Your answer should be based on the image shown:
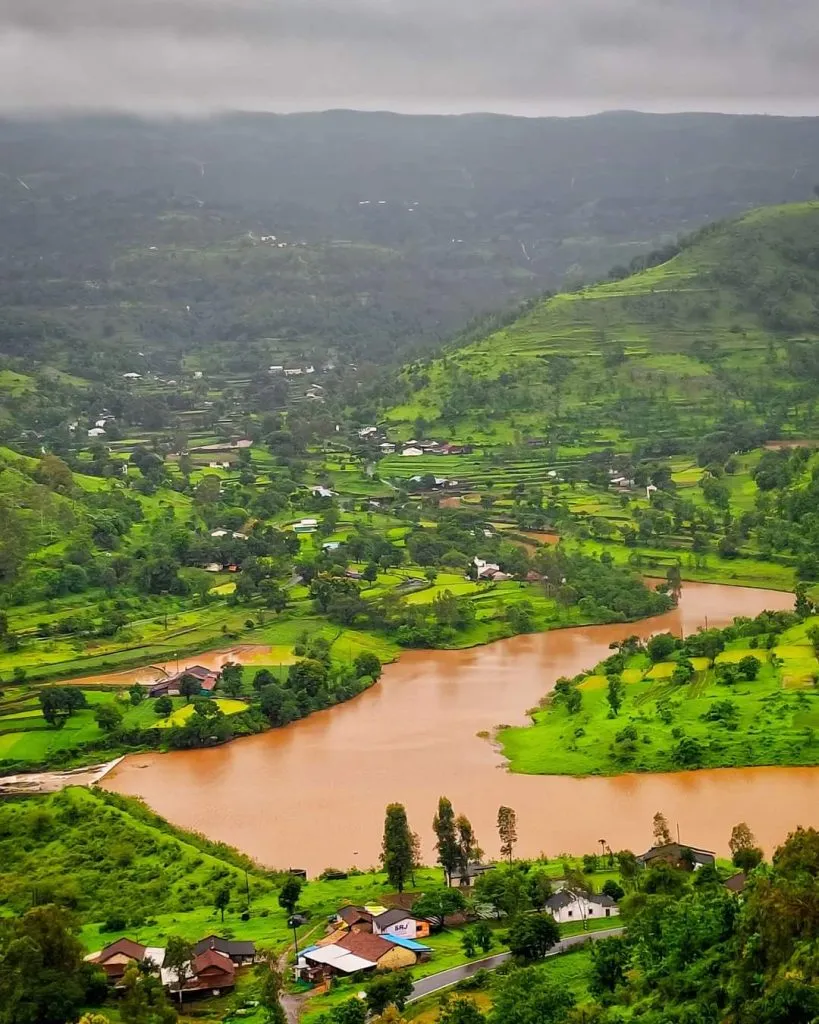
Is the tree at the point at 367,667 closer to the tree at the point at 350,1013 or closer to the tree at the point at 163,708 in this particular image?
the tree at the point at 163,708

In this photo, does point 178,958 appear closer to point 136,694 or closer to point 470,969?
point 470,969

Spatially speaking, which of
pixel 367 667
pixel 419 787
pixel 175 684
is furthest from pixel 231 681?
pixel 419 787

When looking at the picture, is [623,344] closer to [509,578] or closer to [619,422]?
[619,422]

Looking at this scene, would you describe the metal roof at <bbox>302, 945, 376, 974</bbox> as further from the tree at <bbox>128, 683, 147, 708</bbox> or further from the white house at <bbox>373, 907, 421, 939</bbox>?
the tree at <bbox>128, 683, 147, 708</bbox>

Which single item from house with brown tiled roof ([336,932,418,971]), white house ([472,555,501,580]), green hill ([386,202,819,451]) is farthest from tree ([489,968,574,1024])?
green hill ([386,202,819,451])

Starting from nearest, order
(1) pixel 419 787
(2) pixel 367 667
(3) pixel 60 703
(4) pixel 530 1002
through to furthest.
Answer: (4) pixel 530 1002, (1) pixel 419 787, (3) pixel 60 703, (2) pixel 367 667

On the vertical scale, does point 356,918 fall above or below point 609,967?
below
